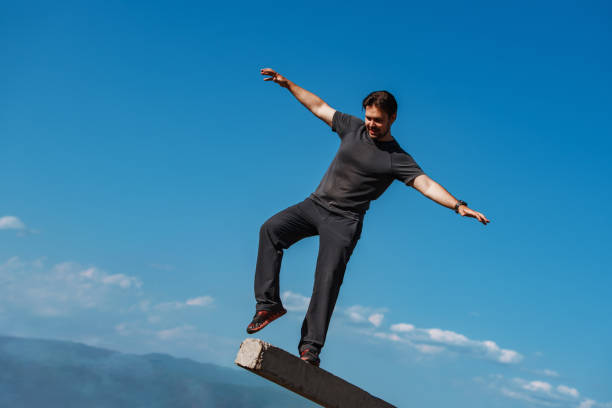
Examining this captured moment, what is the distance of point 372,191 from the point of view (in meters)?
6.41

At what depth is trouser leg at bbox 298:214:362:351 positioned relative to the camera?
6.25 m

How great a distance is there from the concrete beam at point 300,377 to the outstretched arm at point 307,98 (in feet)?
9.00

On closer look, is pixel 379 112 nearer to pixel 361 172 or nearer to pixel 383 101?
pixel 383 101

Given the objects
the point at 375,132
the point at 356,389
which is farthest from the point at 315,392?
the point at 375,132

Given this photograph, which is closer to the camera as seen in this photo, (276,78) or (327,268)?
(327,268)

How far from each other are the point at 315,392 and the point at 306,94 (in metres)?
3.38

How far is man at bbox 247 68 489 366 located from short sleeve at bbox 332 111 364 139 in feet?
0.04

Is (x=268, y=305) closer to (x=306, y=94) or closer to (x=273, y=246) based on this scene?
(x=273, y=246)

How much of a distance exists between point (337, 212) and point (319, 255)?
51 centimetres

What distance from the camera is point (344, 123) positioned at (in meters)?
6.72

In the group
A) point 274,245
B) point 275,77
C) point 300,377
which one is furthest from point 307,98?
point 300,377

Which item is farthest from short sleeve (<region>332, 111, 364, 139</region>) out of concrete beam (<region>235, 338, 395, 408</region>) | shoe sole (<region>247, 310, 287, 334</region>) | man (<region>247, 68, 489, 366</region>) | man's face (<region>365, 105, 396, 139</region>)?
concrete beam (<region>235, 338, 395, 408</region>)

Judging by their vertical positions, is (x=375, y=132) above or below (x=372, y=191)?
above

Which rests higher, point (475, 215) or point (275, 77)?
point (275, 77)
